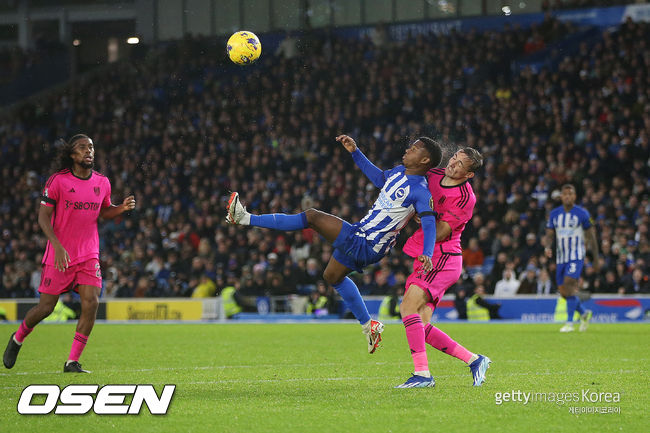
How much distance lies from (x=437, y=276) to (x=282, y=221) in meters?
1.53

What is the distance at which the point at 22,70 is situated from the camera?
3847cm

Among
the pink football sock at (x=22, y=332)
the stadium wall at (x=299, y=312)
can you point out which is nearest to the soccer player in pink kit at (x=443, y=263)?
the pink football sock at (x=22, y=332)

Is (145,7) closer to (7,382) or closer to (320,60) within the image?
(320,60)

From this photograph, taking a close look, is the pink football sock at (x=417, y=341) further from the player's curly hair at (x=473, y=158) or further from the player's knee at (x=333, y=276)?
the player's curly hair at (x=473, y=158)

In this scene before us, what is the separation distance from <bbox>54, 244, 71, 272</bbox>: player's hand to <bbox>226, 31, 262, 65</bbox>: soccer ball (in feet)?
13.1

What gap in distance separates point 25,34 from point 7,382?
1296 inches

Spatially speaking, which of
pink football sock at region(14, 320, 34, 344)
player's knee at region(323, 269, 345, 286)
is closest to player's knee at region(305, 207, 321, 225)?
player's knee at region(323, 269, 345, 286)

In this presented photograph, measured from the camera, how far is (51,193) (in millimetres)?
9312

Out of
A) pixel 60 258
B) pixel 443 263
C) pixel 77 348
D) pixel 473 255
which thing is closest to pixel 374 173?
pixel 443 263

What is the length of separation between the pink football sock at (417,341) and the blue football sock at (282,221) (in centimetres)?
130

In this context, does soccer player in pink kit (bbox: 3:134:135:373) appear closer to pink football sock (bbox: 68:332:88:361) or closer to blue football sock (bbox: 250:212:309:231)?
pink football sock (bbox: 68:332:88:361)

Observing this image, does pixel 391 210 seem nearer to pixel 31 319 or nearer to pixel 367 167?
pixel 367 167

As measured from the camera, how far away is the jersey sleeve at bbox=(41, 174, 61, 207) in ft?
30.5

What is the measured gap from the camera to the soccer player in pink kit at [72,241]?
9.34 m
